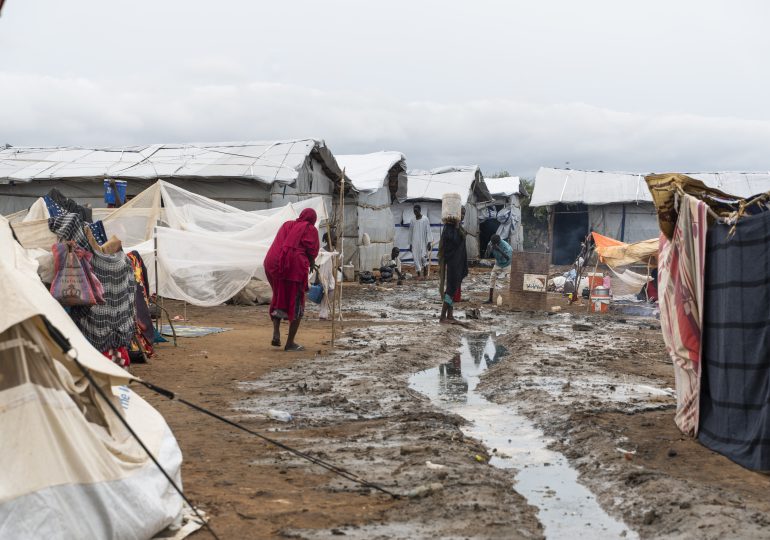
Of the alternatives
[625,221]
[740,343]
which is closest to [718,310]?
[740,343]

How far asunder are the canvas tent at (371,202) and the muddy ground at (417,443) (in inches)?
436

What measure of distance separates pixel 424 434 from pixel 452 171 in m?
25.8

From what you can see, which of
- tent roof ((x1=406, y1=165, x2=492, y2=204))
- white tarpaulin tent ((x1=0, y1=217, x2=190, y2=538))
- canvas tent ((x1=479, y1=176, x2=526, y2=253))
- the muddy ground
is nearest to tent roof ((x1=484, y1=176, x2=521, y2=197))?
canvas tent ((x1=479, y1=176, x2=526, y2=253))

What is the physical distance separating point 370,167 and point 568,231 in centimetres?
639

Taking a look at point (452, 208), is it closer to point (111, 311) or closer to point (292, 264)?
point (292, 264)

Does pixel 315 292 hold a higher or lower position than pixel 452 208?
lower

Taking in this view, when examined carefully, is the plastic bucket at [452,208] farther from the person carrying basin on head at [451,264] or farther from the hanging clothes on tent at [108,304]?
the hanging clothes on tent at [108,304]


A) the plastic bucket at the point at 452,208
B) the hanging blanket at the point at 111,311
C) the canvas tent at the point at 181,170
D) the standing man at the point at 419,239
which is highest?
the canvas tent at the point at 181,170

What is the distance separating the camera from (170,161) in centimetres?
1778

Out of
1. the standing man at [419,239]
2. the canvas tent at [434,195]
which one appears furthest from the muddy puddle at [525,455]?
the canvas tent at [434,195]

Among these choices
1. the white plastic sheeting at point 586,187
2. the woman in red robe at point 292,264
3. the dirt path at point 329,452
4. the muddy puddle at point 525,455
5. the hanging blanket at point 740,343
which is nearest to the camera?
the dirt path at point 329,452

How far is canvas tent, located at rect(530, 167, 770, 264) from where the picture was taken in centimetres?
2420

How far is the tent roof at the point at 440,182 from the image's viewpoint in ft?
96.3

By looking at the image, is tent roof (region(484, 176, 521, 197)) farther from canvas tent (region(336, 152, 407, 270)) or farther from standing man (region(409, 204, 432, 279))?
standing man (region(409, 204, 432, 279))
